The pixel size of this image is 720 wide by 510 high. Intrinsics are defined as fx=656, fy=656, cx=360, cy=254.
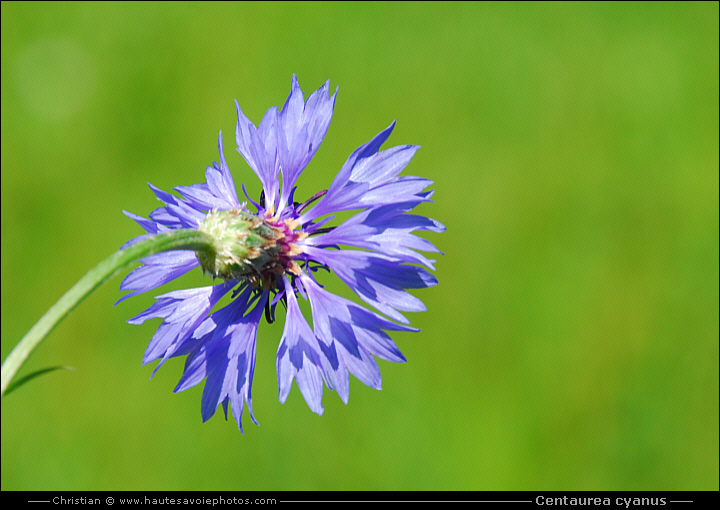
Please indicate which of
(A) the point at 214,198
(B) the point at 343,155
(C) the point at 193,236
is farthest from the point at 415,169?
(C) the point at 193,236

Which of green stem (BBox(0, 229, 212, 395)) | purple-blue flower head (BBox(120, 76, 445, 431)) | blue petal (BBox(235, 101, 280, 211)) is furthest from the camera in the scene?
blue petal (BBox(235, 101, 280, 211))

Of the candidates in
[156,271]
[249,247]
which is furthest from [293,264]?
[156,271]

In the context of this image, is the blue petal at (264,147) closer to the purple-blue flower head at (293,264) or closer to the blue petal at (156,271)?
the purple-blue flower head at (293,264)

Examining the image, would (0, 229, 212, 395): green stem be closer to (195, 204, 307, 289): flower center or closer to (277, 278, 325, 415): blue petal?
(195, 204, 307, 289): flower center

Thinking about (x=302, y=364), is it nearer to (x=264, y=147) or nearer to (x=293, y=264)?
(x=293, y=264)

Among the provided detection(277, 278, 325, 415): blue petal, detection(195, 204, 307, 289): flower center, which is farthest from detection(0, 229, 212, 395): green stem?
detection(277, 278, 325, 415): blue petal

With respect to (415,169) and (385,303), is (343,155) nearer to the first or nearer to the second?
(415,169)

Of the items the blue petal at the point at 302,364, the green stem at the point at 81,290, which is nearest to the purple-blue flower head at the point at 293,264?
the blue petal at the point at 302,364
